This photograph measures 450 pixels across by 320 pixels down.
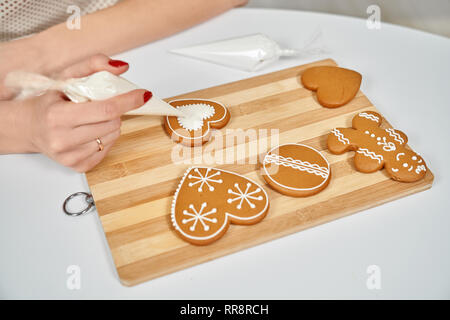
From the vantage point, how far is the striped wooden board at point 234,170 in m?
0.74

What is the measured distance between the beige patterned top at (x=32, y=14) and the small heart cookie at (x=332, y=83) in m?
0.67

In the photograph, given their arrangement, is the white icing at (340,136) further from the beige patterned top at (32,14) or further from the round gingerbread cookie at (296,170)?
the beige patterned top at (32,14)

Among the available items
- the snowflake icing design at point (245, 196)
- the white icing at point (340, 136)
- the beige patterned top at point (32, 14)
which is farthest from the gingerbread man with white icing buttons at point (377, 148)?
the beige patterned top at point (32, 14)

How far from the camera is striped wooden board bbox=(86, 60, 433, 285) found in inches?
29.3

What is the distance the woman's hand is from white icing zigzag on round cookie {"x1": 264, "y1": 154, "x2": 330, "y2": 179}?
0.27 m

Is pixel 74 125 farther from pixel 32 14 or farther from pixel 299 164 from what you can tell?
pixel 32 14

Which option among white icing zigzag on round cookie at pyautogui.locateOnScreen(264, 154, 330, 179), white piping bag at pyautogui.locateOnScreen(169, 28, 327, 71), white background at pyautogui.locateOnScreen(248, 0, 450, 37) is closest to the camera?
white icing zigzag on round cookie at pyautogui.locateOnScreen(264, 154, 330, 179)

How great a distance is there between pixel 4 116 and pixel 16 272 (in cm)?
34

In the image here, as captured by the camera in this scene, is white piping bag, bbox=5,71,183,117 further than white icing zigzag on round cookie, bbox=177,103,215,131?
No

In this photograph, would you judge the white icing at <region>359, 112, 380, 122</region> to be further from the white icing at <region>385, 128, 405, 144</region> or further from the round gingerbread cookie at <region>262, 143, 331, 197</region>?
the round gingerbread cookie at <region>262, 143, 331, 197</region>

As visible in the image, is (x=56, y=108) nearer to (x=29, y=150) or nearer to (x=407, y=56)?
(x=29, y=150)

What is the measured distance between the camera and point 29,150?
0.93 metres

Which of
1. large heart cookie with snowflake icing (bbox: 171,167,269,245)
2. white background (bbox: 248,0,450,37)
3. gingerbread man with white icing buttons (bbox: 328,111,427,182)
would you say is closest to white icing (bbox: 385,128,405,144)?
gingerbread man with white icing buttons (bbox: 328,111,427,182)

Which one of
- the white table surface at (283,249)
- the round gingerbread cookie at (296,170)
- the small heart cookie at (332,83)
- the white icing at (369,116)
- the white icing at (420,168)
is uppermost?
the small heart cookie at (332,83)
